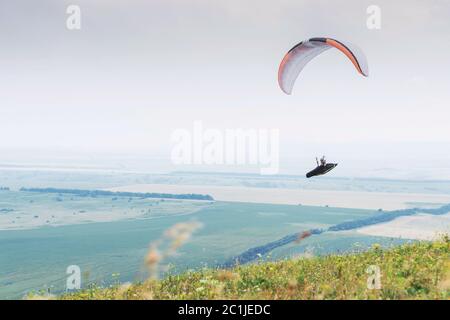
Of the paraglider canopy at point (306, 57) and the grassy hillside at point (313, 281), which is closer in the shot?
the grassy hillside at point (313, 281)

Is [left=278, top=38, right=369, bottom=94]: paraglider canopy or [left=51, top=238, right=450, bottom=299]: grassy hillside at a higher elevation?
[left=278, top=38, right=369, bottom=94]: paraglider canopy

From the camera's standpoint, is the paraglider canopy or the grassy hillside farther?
the paraglider canopy

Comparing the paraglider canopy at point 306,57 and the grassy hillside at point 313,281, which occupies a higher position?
the paraglider canopy at point 306,57
